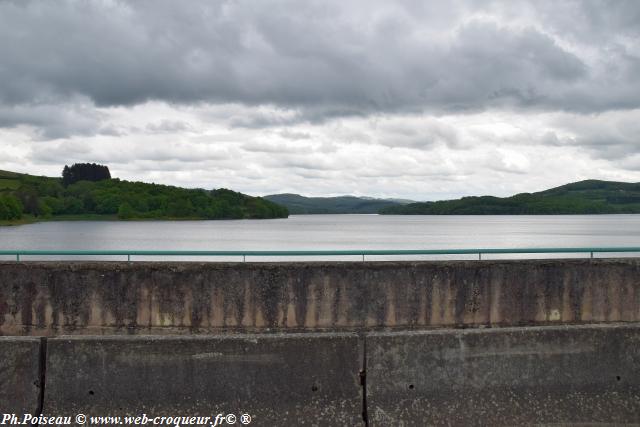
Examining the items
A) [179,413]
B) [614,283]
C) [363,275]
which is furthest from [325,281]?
[179,413]

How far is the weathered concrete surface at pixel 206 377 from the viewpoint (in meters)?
5.09

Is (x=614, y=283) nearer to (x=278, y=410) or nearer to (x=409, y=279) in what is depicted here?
(x=409, y=279)

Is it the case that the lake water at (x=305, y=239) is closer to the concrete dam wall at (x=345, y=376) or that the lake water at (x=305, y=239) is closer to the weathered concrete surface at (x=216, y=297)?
the weathered concrete surface at (x=216, y=297)

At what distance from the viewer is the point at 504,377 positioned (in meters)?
5.29

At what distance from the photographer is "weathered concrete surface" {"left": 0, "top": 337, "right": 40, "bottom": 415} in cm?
499

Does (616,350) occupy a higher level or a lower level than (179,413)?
higher

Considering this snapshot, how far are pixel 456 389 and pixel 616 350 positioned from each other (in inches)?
53.1

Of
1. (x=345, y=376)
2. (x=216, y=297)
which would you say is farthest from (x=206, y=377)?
(x=216, y=297)

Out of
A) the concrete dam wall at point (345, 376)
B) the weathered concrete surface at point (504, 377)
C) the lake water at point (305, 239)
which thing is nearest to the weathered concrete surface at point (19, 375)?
the concrete dam wall at point (345, 376)

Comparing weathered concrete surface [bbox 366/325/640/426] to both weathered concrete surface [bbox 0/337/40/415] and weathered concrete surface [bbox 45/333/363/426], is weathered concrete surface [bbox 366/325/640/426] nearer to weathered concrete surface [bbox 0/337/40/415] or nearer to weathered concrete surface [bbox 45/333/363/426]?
weathered concrete surface [bbox 45/333/363/426]

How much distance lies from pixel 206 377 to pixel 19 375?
4.50 feet

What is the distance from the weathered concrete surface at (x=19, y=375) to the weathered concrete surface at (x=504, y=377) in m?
2.49

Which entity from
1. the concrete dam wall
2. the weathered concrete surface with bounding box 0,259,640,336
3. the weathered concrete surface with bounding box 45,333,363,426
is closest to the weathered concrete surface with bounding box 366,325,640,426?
the concrete dam wall

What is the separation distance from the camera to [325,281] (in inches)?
392
